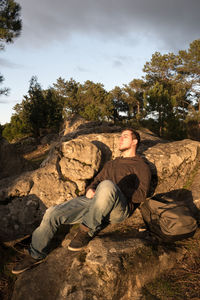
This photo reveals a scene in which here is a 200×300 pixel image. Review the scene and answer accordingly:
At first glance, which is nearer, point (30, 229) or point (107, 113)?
point (30, 229)

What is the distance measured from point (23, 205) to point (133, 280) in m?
2.72

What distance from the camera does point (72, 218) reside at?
3104 mm

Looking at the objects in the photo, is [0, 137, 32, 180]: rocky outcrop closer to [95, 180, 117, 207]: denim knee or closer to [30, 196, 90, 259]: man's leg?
[30, 196, 90, 259]: man's leg

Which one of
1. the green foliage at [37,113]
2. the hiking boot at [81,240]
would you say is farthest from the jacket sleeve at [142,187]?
the green foliage at [37,113]

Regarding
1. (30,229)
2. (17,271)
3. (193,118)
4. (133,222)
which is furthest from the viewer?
(193,118)

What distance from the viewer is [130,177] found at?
140 inches

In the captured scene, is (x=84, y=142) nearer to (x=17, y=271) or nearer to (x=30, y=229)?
(x=30, y=229)

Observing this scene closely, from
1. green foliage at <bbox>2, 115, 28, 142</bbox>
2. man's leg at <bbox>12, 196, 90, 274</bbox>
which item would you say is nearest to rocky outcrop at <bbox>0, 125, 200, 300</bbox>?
man's leg at <bbox>12, 196, 90, 274</bbox>

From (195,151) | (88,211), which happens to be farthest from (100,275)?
(195,151)

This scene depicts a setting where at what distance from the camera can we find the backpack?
8.98 feet

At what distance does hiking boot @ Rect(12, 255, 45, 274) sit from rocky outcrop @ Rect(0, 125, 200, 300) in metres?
0.08

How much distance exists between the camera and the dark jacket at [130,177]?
130 inches

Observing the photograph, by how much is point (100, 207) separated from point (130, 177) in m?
0.96

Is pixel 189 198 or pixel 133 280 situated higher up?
pixel 189 198
